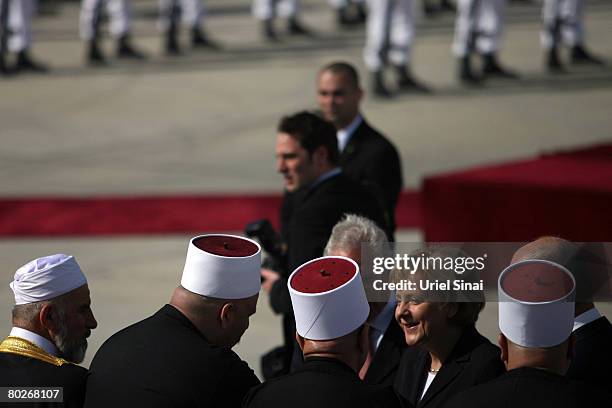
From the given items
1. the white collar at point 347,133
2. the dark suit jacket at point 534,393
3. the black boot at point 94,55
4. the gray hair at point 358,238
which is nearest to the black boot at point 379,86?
the black boot at point 94,55

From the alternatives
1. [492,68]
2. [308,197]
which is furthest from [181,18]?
[308,197]

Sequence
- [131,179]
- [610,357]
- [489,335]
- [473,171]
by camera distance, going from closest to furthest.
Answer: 1. [610,357]
2. [489,335]
3. [473,171]
4. [131,179]

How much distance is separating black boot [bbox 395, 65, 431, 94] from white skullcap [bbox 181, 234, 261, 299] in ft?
29.5

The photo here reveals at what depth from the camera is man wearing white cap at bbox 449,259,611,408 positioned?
3.19m

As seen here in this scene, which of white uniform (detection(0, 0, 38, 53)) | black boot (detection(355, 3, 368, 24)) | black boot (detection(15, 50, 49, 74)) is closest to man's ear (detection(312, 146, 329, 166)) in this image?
white uniform (detection(0, 0, 38, 53))

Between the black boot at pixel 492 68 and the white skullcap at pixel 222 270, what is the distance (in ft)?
30.9

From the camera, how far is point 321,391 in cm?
331

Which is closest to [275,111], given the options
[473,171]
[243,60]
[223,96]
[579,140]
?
[223,96]

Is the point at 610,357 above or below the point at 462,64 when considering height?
above

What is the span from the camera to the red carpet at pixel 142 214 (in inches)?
369

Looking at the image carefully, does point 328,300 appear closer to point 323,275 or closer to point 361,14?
point 323,275

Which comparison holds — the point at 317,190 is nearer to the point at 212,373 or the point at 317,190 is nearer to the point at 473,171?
the point at 212,373

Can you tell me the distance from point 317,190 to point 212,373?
192cm

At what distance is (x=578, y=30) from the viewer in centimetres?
1320
